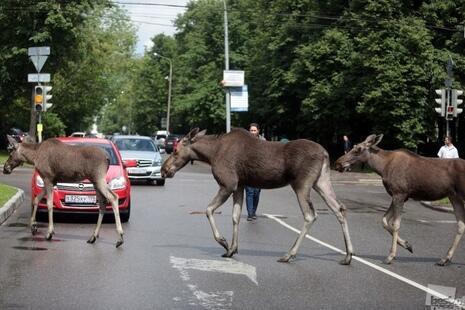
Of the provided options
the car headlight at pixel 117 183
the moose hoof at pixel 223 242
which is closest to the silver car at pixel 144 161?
the car headlight at pixel 117 183

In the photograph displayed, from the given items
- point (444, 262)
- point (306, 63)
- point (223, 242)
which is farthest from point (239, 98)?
point (444, 262)

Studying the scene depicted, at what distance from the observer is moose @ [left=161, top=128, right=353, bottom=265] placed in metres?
10.4

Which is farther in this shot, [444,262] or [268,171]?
[268,171]

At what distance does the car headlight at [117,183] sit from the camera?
1434cm

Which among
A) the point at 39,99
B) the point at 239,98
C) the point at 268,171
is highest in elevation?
the point at 239,98

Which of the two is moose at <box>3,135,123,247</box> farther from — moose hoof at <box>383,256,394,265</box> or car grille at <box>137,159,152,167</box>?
car grille at <box>137,159,152,167</box>

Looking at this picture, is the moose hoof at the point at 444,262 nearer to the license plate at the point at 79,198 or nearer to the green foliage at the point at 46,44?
the license plate at the point at 79,198

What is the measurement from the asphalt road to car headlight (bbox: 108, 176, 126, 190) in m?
0.77

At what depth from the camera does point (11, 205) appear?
53.0ft

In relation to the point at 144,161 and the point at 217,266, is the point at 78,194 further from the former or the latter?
the point at 144,161

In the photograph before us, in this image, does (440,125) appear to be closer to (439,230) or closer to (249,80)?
(249,80)

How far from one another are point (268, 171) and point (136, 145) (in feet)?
60.1

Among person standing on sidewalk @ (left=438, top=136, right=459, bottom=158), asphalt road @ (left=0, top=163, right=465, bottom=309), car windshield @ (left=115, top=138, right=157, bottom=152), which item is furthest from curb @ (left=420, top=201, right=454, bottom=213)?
car windshield @ (left=115, top=138, right=157, bottom=152)

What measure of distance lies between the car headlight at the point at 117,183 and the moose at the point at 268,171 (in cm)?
388
